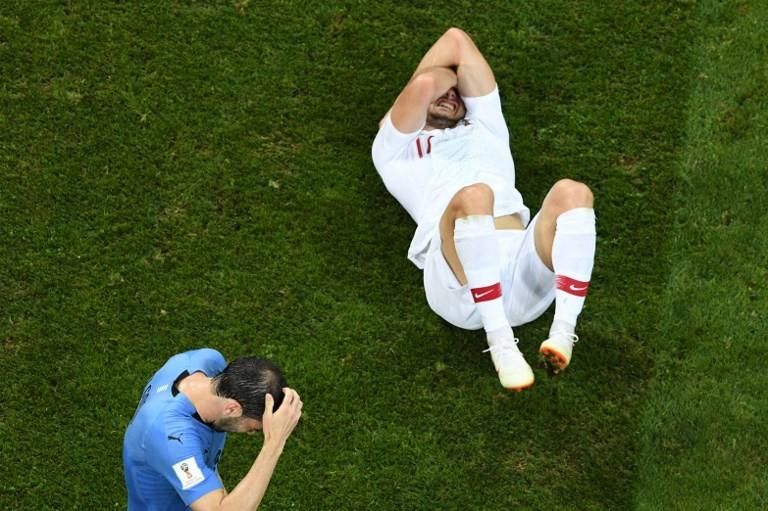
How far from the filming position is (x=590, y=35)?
22.1 feet

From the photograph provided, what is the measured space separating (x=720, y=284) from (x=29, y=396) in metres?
4.38

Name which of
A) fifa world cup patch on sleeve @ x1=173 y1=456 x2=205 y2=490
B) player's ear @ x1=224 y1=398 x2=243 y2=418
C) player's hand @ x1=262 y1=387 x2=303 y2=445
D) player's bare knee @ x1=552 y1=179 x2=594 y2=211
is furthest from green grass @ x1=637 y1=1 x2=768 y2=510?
fifa world cup patch on sleeve @ x1=173 y1=456 x2=205 y2=490

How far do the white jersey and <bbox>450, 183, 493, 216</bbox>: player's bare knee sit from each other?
608 mm

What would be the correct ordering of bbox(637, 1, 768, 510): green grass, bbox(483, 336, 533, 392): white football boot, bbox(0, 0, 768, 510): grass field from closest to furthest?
bbox(483, 336, 533, 392): white football boot < bbox(637, 1, 768, 510): green grass < bbox(0, 0, 768, 510): grass field

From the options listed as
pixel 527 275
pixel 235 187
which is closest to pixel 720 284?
pixel 527 275

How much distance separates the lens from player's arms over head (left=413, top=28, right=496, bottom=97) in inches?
244

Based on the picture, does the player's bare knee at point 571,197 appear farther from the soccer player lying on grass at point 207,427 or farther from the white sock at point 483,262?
the soccer player lying on grass at point 207,427

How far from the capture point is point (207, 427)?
4637mm

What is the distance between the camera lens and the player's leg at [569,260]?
5.01 m

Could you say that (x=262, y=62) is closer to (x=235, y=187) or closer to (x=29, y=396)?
(x=235, y=187)

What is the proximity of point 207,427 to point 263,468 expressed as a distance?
1.15ft

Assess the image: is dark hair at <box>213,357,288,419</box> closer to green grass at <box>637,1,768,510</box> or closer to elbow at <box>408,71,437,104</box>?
elbow at <box>408,71,437,104</box>

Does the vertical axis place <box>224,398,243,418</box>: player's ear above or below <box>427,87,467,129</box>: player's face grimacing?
below

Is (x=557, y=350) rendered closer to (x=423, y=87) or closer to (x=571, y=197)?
(x=571, y=197)
